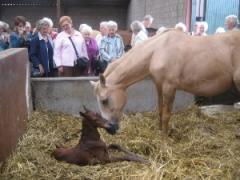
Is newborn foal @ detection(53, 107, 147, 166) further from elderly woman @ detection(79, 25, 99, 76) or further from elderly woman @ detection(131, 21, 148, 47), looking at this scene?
elderly woman @ detection(131, 21, 148, 47)

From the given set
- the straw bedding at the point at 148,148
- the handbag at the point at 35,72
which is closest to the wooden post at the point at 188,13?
the straw bedding at the point at 148,148

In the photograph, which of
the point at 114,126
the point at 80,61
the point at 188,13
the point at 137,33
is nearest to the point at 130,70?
the point at 114,126

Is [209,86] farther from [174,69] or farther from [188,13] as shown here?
[188,13]

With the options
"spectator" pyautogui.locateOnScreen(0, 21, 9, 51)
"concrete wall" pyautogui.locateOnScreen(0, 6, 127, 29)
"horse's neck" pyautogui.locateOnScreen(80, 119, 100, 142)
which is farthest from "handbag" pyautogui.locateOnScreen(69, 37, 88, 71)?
"concrete wall" pyautogui.locateOnScreen(0, 6, 127, 29)

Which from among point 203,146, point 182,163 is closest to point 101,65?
point 203,146

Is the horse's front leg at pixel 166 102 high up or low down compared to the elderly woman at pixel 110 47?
down

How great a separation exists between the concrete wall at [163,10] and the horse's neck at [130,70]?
6850 mm

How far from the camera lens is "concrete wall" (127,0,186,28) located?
12.3 meters

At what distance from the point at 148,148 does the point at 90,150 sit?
851 millimetres

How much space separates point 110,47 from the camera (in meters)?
7.16

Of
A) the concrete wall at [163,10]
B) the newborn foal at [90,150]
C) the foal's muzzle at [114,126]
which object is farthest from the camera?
the concrete wall at [163,10]

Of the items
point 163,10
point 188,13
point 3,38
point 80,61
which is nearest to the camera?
point 80,61

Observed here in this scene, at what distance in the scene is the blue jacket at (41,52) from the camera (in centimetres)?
653

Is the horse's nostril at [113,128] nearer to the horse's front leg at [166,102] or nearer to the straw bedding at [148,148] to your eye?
the straw bedding at [148,148]
